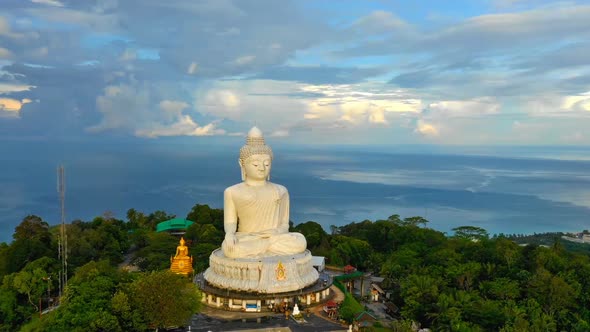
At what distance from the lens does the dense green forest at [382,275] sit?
1573 centimetres

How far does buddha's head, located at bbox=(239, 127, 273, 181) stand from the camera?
21.1m

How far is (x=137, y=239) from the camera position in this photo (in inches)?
1270

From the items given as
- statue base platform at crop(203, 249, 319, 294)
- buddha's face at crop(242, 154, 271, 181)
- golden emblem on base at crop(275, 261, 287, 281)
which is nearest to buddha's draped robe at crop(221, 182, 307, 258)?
buddha's face at crop(242, 154, 271, 181)

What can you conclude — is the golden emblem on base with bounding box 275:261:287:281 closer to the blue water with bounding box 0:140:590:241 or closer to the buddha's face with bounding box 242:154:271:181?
the buddha's face with bounding box 242:154:271:181

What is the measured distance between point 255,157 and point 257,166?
0.39m

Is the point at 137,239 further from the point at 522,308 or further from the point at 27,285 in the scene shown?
the point at 522,308

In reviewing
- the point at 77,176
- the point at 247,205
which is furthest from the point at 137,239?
the point at 77,176

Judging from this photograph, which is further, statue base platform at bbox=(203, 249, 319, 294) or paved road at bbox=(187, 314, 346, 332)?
statue base platform at bbox=(203, 249, 319, 294)

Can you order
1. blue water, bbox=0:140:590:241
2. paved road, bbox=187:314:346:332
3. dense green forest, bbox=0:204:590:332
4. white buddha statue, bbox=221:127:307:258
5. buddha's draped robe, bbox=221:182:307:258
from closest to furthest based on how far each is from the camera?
1. dense green forest, bbox=0:204:590:332
2. paved road, bbox=187:314:346:332
3. buddha's draped robe, bbox=221:182:307:258
4. white buddha statue, bbox=221:127:307:258
5. blue water, bbox=0:140:590:241

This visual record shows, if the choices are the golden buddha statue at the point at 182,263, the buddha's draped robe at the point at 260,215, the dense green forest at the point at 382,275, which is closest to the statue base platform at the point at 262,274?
the buddha's draped robe at the point at 260,215

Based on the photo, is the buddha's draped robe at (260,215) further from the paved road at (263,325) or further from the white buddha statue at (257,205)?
the paved road at (263,325)

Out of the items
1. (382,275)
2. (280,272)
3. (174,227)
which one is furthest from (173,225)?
(280,272)

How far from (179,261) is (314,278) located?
6.54m

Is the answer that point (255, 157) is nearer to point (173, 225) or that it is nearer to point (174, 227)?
point (174, 227)
